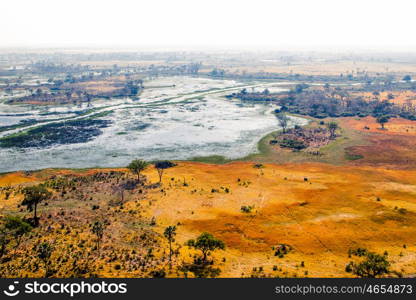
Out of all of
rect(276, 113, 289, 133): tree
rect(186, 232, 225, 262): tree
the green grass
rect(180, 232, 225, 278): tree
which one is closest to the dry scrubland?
rect(180, 232, 225, 278): tree

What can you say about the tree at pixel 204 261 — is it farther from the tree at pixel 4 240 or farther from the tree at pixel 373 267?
the tree at pixel 4 240

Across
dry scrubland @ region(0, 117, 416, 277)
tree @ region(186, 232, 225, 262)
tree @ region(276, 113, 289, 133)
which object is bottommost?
dry scrubland @ region(0, 117, 416, 277)

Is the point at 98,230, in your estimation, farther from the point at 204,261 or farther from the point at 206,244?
the point at 206,244

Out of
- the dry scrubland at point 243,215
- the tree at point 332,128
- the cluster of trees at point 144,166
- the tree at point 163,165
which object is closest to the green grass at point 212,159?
the dry scrubland at point 243,215

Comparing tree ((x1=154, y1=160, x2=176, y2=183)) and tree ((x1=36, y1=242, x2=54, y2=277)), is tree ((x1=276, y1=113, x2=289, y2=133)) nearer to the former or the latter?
tree ((x1=154, y1=160, x2=176, y2=183))

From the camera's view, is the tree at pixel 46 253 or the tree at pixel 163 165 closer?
the tree at pixel 46 253

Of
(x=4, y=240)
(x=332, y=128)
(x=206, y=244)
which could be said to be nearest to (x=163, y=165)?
(x=4, y=240)

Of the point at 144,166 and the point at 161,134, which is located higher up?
the point at 144,166
